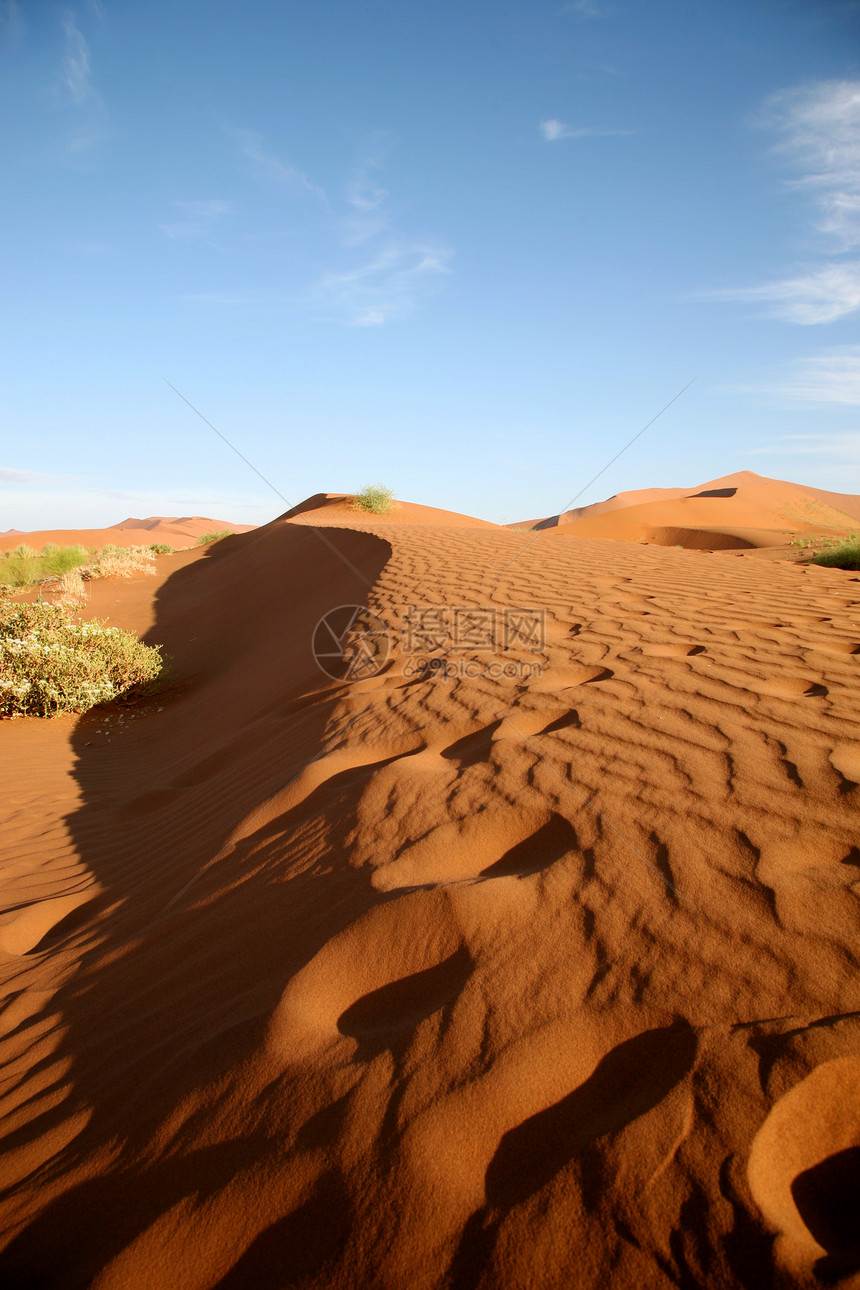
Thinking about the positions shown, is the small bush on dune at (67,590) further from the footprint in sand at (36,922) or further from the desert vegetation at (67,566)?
the footprint in sand at (36,922)

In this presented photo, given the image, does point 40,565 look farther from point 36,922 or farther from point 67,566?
point 36,922

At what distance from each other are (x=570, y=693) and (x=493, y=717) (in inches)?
16.7

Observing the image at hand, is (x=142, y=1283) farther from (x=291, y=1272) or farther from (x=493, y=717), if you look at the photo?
(x=493, y=717)

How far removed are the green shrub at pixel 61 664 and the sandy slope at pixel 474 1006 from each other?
11.4 feet

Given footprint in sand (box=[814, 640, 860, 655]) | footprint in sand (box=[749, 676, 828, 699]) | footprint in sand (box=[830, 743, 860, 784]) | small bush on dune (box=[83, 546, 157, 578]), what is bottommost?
footprint in sand (box=[830, 743, 860, 784])

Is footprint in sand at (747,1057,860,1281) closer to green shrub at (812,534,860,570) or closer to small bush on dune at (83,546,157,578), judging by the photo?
green shrub at (812,534,860,570)

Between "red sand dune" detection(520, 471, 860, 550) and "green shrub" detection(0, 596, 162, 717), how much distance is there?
1264cm

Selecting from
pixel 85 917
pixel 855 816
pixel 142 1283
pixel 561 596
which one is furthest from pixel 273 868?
pixel 561 596

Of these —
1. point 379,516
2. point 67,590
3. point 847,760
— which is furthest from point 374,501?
point 847,760

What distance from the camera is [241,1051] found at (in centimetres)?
146

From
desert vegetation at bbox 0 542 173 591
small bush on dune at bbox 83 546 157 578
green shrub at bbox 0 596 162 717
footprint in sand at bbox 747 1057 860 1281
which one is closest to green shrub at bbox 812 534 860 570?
footprint in sand at bbox 747 1057 860 1281

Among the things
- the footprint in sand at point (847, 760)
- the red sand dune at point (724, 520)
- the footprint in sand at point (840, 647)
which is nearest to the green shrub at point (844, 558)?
the red sand dune at point (724, 520)

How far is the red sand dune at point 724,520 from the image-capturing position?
16.6 m

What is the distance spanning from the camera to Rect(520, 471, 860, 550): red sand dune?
653 inches
